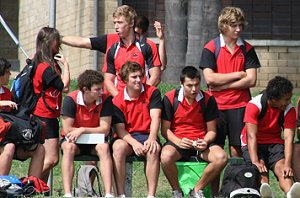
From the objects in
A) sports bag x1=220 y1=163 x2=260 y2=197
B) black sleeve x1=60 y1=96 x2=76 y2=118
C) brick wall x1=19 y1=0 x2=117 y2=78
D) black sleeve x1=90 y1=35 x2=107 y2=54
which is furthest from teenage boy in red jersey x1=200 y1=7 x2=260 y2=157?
brick wall x1=19 y1=0 x2=117 y2=78

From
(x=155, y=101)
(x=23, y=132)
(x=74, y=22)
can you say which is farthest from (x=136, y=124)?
(x=74, y=22)

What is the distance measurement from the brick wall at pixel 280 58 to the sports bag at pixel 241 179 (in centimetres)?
1182

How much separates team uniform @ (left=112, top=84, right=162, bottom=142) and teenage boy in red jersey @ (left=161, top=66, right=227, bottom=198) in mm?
165

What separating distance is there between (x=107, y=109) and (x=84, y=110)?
28 centimetres

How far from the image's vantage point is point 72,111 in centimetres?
1405

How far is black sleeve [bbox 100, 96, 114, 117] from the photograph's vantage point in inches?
550

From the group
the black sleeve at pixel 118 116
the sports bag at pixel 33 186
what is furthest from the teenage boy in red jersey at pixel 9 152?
the black sleeve at pixel 118 116

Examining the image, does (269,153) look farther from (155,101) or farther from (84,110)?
(84,110)

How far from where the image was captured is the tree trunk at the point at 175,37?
71.7 ft

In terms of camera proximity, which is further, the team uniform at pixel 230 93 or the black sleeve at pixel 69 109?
the team uniform at pixel 230 93

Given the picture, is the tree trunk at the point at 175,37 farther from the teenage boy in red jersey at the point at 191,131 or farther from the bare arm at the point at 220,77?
the teenage boy in red jersey at the point at 191,131

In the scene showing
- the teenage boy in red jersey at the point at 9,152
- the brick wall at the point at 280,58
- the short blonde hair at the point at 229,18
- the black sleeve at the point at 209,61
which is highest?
the brick wall at the point at 280,58

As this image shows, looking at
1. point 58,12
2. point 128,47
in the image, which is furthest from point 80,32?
point 128,47

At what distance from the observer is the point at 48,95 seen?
14172 mm
